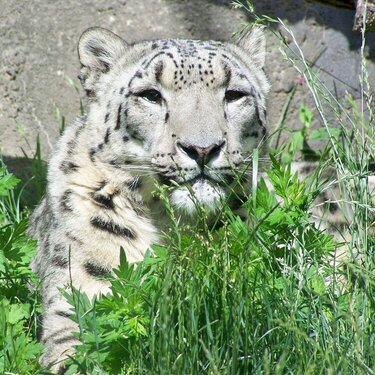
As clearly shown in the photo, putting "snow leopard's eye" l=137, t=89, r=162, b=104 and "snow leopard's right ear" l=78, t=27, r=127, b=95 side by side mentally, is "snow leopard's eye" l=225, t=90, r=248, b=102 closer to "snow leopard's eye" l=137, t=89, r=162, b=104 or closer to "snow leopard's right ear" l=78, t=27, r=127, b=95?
"snow leopard's eye" l=137, t=89, r=162, b=104

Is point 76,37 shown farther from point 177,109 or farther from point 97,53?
point 177,109

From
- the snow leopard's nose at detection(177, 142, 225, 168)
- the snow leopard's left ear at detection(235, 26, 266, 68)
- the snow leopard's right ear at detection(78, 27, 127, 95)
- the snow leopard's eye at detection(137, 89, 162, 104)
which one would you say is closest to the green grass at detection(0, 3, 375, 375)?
the snow leopard's nose at detection(177, 142, 225, 168)

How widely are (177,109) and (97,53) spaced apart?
2.92ft

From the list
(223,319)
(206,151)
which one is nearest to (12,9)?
(206,151)

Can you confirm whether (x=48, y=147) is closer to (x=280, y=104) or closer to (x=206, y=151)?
(x=280, y=104)

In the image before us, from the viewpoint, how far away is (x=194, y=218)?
5066mm

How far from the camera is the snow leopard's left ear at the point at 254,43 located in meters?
5.89

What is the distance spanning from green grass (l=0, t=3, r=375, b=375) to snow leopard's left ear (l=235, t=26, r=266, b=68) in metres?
1.38

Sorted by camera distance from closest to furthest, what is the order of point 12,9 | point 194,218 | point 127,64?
point 194,218
point 127,64
point 12,9

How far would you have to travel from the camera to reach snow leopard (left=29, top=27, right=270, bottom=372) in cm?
479

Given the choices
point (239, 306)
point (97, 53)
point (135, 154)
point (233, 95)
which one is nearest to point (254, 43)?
point (233, 95)

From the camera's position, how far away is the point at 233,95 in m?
5.27

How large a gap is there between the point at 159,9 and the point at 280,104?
1.27 metres

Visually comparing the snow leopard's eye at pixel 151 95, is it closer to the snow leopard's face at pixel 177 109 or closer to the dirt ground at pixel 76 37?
the snow leopard's face at pixel 177 109
